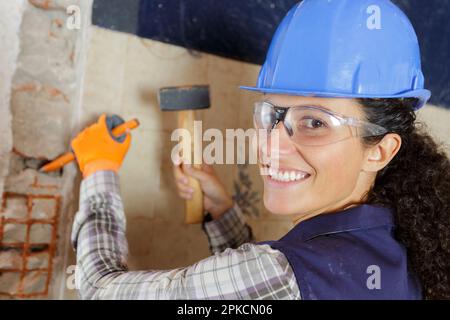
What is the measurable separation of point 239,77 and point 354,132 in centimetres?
92

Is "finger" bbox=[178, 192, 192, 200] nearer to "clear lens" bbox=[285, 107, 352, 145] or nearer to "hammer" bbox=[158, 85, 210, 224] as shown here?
"hammer" bbox=[158, 85, 210, 224]

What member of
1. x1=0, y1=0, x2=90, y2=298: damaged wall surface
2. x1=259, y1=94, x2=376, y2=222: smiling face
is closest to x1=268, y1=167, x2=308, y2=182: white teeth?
x1=259, y1=94, x2=376, y2=222: smiling face

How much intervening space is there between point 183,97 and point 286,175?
54cm

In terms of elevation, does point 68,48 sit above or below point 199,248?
above

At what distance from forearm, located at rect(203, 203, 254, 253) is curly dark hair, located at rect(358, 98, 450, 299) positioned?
2.14 ft

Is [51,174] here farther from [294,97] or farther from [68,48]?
[294,97]

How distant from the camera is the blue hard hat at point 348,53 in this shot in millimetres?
1292

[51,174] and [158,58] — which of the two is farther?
[158,58]

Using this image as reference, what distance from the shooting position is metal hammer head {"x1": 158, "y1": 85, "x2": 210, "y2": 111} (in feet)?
5.44

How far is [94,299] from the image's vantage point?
128 centimetres

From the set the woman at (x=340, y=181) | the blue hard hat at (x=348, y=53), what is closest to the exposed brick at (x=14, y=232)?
the woman at (x=340, y=181)

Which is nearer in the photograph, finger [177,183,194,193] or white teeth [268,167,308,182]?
white teeth [268,167,308,182]

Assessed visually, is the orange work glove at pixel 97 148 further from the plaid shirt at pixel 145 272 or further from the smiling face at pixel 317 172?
the smiling face at pixel 317 172
